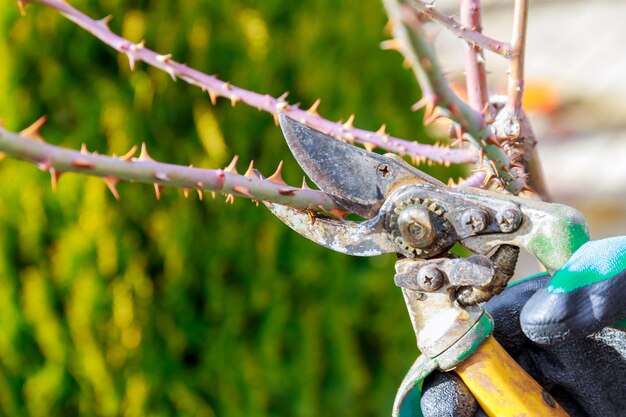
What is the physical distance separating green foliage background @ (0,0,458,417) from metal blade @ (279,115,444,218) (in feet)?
3.61

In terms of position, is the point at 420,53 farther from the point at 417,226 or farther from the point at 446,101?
the point at 417,226

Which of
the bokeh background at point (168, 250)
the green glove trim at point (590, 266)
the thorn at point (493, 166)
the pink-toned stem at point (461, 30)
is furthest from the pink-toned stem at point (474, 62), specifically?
the bokeh background at point (168, 250)

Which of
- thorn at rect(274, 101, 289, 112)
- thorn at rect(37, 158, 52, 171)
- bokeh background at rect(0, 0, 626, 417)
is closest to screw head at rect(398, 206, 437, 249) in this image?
thorn at rect(274, 101, 289, 112)

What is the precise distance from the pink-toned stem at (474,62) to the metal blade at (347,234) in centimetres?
22

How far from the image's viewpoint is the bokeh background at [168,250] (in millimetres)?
1911

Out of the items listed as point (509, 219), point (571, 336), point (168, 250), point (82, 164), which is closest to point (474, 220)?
point (509, 219)

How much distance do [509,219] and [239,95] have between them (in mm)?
336

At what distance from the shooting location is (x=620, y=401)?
3.08 ft

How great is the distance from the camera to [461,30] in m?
0.89

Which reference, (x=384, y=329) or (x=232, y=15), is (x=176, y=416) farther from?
(x=232, y=15)

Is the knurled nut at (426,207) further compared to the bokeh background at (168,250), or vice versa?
the bokeh background at (168,250)

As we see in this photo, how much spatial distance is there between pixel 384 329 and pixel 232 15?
2.66ft

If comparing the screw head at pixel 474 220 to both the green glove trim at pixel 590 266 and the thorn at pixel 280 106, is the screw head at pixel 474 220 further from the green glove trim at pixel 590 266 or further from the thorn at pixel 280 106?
the thorn at pixel 280 106

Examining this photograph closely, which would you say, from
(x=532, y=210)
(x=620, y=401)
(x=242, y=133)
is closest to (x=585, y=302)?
(x=532, y=210)
